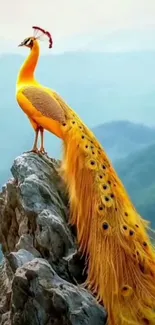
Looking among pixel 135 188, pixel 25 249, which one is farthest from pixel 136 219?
pixel 135 188

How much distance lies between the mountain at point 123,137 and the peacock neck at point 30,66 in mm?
1116

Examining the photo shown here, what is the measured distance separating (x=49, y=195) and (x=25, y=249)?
0.18 meters

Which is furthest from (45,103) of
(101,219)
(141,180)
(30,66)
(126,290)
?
(141,180)

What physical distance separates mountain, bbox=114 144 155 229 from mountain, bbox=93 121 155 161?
0.05 meters

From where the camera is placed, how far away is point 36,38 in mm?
2311

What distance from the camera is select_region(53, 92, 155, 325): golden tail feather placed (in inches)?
77.9

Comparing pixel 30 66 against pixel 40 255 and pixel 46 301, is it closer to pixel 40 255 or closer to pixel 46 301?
pixel 40 255

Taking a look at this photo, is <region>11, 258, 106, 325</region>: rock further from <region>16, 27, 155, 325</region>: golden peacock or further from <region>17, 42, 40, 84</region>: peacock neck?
<region>17, 42, 40, 84</region>: peacock neck

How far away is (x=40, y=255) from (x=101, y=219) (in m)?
0.22

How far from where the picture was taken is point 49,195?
7.11ft

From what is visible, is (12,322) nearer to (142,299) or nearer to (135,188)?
(142,299)

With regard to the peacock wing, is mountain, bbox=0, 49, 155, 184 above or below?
above

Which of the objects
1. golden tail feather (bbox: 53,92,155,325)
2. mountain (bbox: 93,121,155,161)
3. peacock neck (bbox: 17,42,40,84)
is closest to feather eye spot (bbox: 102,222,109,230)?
golden tail feather (bbox: 53,92,155,325)

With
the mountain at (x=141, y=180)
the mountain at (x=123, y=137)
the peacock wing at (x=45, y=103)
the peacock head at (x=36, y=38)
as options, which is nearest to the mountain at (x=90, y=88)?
the mountain at (x=123, y=137)
